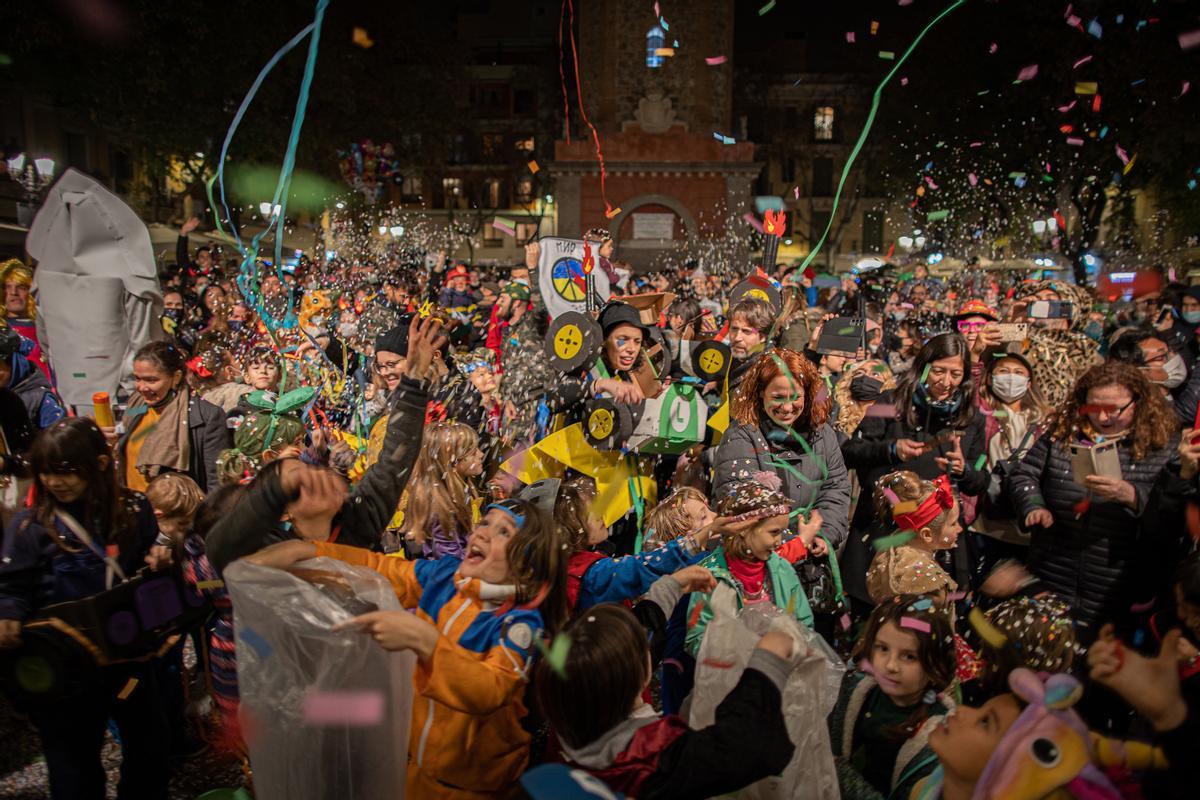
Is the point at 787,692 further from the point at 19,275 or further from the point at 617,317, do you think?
the point at 19,275

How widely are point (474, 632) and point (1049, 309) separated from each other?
5.37 meters

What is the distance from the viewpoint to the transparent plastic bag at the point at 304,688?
201 cm

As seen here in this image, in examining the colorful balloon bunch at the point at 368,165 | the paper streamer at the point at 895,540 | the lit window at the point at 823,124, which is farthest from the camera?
the lit window at the point at 823,124

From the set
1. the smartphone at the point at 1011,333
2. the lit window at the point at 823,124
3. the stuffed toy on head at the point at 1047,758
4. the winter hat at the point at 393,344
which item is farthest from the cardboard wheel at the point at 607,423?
the lit window at the point at 823,124

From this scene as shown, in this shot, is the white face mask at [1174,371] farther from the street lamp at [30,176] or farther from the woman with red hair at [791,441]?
the street lamp at [30,176]

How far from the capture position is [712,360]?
4.63 metres

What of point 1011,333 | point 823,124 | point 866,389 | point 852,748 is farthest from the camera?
point 823,124

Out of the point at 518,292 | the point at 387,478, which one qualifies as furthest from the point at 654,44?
the point at 387,478

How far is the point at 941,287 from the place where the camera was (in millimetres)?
15445

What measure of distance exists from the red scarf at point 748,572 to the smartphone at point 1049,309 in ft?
13.5

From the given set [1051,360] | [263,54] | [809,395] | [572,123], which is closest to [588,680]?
[809,395]

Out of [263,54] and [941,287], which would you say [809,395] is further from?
[263,54]

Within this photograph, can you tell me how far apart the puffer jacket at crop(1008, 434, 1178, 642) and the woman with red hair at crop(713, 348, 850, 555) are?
80cm

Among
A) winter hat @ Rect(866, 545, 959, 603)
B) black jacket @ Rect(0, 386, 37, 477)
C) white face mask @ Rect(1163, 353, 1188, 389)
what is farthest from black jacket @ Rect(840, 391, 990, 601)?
black jacket @ Rect(0, 386, 37, 477)
